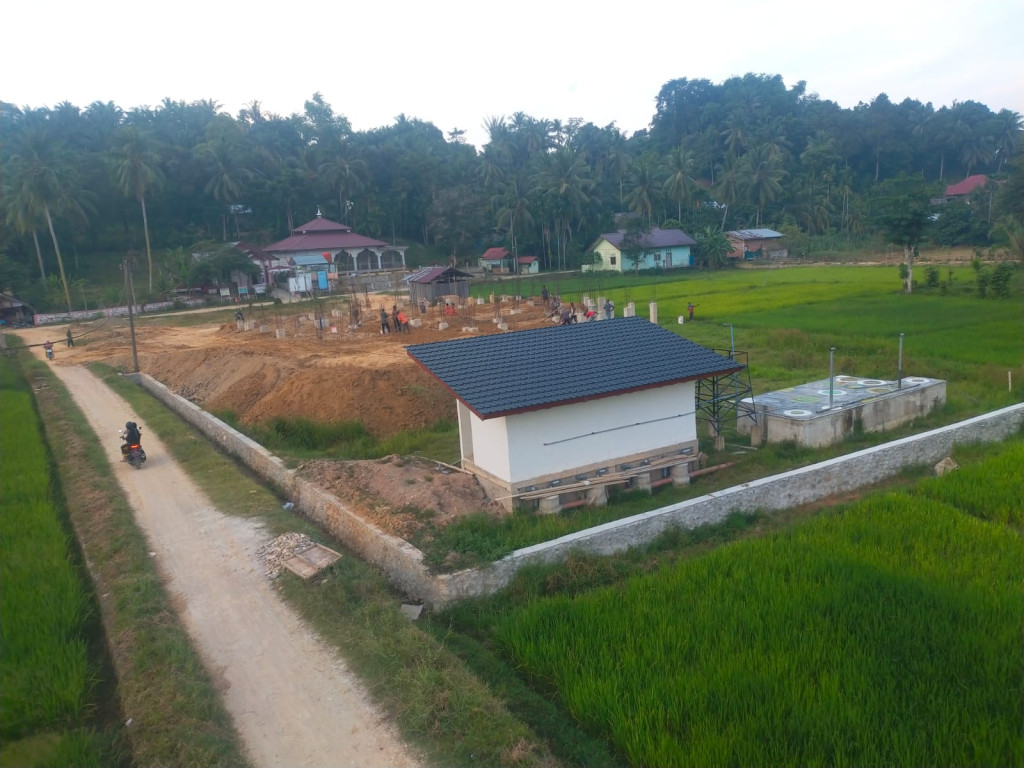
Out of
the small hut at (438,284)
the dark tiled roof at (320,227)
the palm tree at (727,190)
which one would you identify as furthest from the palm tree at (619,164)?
the small hut at (438,284)

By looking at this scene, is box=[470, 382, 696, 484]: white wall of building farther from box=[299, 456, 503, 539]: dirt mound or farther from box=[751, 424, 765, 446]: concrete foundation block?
box=[751, 424, 765, 446]: concrete foundation block

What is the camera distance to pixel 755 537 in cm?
1006

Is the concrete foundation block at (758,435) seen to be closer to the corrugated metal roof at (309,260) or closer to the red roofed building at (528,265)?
the corrugated metal roof at (309,260)

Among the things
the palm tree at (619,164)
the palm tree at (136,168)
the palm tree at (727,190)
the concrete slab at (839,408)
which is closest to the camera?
the concrete slab at (839,408)

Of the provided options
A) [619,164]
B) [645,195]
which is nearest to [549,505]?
[645,195]

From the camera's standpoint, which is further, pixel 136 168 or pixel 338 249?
pixel 338 249

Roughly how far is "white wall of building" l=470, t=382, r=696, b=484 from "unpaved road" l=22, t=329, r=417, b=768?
380cm

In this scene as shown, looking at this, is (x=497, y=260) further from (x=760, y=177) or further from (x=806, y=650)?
(x=806, y=650)

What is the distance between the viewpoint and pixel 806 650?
6.77 m

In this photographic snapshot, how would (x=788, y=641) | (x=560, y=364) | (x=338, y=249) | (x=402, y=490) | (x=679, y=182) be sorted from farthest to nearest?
(x=679, y=182)
(x=338, y=249)
(x=560, y=364)
(x=402, y=490)
(x=788, y=641)

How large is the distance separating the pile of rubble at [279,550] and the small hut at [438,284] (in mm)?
28940

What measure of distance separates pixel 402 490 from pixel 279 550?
219 centimetres

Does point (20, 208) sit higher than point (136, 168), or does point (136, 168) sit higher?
point (136, 168)

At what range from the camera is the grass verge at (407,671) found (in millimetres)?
6016
